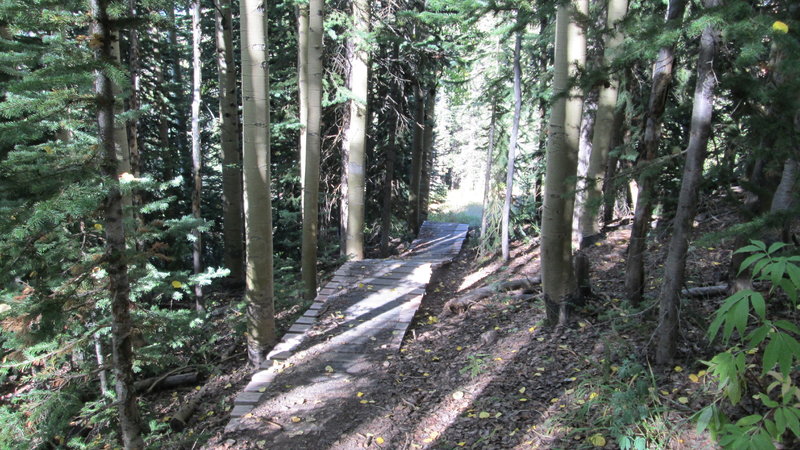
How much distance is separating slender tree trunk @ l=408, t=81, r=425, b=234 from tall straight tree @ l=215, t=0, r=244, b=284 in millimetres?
5587

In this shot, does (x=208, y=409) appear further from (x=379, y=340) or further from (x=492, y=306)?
(x=492, y=306)

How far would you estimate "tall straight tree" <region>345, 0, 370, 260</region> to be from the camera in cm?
1073

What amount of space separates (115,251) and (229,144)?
28.7 feet

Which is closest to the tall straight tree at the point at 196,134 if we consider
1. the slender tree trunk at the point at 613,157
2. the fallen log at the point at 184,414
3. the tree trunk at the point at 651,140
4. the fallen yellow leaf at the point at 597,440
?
the fallen log at the point at 184,414

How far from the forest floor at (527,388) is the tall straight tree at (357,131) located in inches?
171

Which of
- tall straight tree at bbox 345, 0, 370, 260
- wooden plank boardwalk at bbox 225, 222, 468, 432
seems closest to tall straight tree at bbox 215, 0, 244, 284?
tall straight tree at bbox 345, 0, 370, 260

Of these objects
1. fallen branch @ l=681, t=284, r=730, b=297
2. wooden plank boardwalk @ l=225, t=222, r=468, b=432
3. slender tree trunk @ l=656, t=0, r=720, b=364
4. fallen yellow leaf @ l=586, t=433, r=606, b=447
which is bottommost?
wooden plank boardwalk @ l=225, t=222, r=468, b=432

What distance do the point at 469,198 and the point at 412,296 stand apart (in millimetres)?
33078

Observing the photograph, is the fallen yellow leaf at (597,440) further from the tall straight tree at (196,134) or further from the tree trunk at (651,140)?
the tall straight tree at (196,134)

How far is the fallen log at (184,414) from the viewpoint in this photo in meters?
6.21

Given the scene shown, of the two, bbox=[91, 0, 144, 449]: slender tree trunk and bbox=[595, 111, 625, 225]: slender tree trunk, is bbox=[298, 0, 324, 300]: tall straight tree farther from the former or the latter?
bbox=[595, 111, 625, 225]: slender tree trunk

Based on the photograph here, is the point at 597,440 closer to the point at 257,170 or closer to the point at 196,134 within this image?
the point at 257,170

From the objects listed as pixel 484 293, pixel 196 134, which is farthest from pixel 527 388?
pixel 196 134

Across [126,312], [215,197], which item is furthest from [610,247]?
[215,197]
